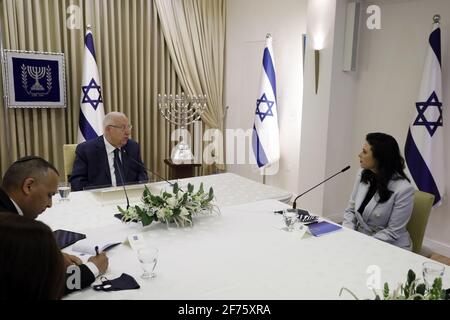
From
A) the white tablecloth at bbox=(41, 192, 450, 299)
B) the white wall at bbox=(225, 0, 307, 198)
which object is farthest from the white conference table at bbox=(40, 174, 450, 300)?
the white wall at bbox=(225, 0, 307, 198)

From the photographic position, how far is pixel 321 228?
194 cm

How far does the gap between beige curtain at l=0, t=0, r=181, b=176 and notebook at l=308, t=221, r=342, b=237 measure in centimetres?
337

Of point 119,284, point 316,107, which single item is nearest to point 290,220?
point 119,284

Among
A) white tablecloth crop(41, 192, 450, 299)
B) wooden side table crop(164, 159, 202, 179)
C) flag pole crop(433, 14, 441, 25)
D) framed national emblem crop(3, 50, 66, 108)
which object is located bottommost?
wooden side table crop(164, 159, 202, 179)

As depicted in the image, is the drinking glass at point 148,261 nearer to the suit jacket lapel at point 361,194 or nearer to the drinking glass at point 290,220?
the drinking glass at point 290,220

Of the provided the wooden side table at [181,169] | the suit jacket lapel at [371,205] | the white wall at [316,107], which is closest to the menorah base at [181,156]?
the wooden side table at [181,169]

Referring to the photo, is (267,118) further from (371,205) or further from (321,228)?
(321,228)

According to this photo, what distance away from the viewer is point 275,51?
4.61 meters

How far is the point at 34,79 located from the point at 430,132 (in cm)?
383

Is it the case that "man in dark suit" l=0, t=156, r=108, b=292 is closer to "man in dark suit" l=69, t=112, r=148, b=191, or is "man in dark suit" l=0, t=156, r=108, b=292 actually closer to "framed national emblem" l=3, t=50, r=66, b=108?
"man in dark suit" l=69, t=112, r=148, b=191

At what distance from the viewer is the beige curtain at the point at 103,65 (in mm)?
4082

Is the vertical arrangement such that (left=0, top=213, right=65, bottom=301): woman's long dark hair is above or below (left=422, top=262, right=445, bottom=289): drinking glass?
above

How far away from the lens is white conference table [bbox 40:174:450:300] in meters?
1.33
